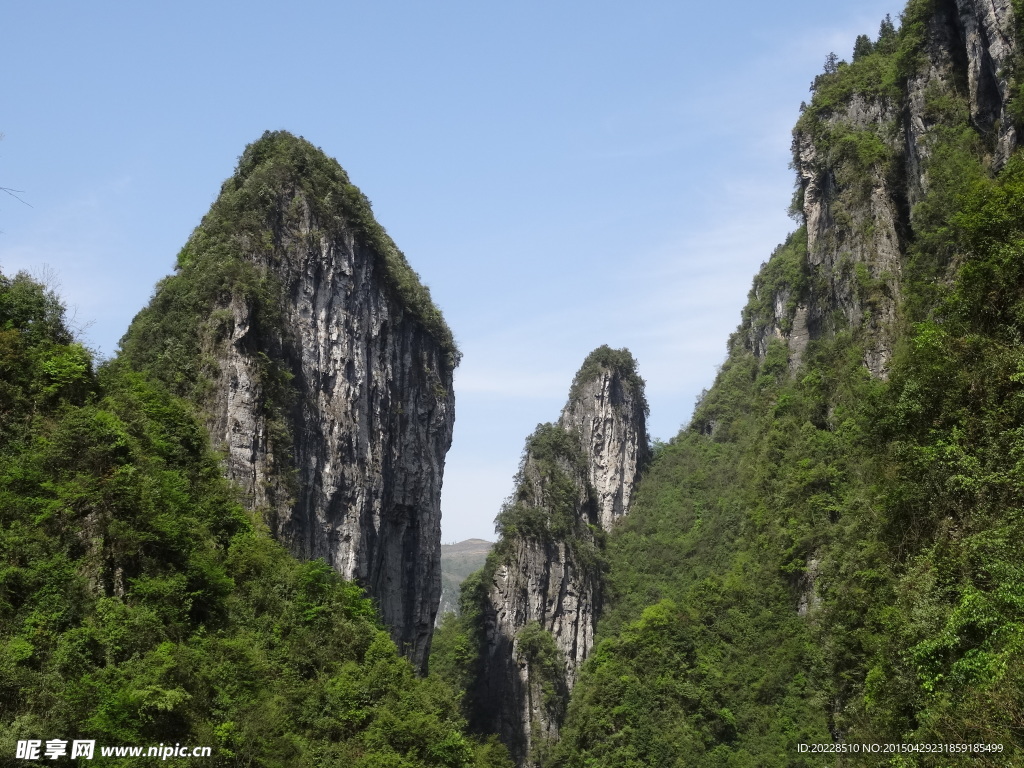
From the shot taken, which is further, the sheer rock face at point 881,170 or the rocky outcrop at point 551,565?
the rocky outcrop at point 551,565

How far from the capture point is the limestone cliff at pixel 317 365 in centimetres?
3953

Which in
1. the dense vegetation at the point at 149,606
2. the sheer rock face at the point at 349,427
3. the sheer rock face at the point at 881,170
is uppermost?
the sheer rock face at the point at 881,170

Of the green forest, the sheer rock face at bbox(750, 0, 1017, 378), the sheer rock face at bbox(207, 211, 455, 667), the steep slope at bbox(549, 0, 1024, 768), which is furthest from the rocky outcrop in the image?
the sheer rock face at bbox(750, 0, 1017, 378)

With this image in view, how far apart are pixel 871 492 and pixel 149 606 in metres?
19.3

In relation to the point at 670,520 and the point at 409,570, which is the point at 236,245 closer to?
the point at 409,570

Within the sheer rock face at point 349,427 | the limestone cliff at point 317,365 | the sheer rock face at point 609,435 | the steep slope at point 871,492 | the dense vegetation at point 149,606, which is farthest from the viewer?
the sheer rock face at point 609,435

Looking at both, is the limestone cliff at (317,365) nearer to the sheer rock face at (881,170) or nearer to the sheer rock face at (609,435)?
the sheer rock face at (881,170)

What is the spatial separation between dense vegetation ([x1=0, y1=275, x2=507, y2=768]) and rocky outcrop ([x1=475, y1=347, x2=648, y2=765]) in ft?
131

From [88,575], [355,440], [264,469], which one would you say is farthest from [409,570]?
[88,575]

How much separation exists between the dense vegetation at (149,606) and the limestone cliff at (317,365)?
9594 mm

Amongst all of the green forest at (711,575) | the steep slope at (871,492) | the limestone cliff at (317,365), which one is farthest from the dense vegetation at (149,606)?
the steep slope at (871,492)

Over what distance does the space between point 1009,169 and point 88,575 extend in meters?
24.0

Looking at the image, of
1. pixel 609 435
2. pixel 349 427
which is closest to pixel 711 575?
pixel 349 427

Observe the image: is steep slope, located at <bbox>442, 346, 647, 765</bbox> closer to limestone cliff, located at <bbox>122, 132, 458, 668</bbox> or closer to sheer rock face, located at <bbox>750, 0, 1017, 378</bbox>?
limestone cliff, located at <bbox>122, 132, 458, 668</bbox>
